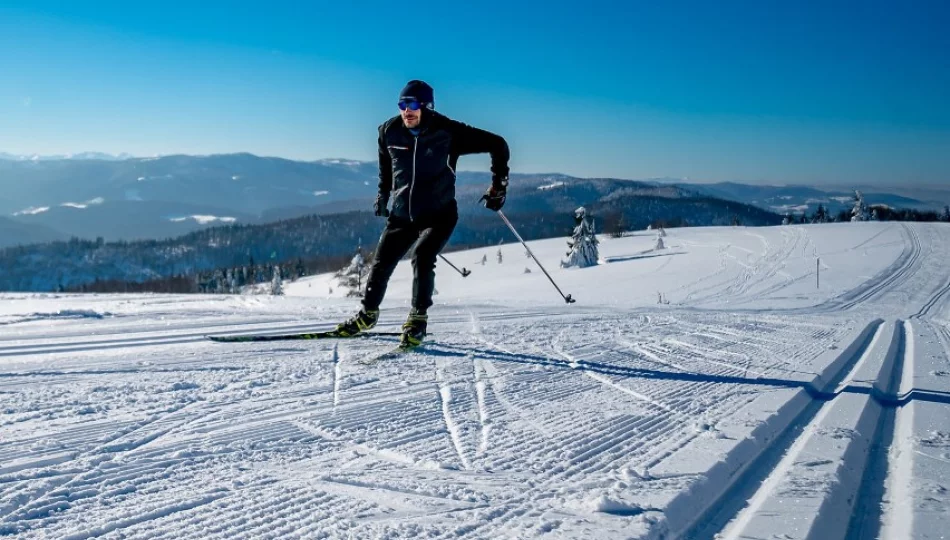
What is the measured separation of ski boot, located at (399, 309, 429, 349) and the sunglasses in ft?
5.67

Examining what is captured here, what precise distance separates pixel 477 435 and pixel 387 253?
9.13 ft

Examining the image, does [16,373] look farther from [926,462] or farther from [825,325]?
[825,325]

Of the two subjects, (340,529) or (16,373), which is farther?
(16,373)

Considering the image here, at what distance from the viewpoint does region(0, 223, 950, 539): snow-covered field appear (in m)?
1.74

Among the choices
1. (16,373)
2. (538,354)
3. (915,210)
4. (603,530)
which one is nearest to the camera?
(603,530)

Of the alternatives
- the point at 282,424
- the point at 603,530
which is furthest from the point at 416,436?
the point at 603,530

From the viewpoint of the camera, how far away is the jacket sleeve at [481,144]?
5.04 metres

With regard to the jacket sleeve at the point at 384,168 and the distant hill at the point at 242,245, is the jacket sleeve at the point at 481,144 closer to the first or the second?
the jacket sleeve at the point at 384,168

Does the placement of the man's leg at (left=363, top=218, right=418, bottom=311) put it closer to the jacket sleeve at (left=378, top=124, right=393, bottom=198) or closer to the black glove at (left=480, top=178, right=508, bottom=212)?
the jacket sleeve at (left=378, top=124, right=393, bottom=198)

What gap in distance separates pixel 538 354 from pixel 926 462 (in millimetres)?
2602

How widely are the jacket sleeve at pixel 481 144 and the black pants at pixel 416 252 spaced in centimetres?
60

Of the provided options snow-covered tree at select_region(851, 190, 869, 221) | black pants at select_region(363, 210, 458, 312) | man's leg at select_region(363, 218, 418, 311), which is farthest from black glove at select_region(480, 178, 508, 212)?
snow-covered tree at select_region(851, 190, 869, 221)

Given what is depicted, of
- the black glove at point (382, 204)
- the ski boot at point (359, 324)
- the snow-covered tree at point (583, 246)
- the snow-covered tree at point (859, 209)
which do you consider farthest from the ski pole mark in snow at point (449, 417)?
the snow-covered tree at point (859, 209)

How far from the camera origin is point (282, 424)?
261 cm
